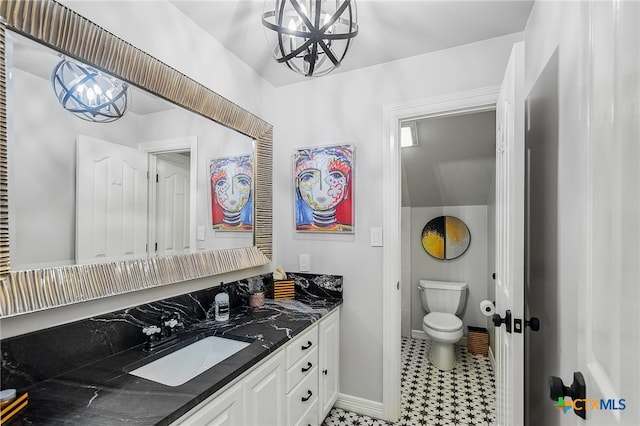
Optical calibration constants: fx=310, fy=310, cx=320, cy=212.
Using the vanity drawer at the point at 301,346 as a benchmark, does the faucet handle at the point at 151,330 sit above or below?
above

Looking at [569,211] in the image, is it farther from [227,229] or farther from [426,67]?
[227,229]

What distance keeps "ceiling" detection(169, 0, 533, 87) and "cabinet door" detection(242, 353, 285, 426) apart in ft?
5.64

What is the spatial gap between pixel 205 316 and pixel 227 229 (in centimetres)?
53

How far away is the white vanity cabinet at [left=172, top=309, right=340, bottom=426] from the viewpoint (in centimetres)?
114

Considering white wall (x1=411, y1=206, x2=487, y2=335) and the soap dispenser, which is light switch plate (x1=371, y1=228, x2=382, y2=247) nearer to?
the soap dispenser

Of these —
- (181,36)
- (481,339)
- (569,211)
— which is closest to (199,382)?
(569,211)

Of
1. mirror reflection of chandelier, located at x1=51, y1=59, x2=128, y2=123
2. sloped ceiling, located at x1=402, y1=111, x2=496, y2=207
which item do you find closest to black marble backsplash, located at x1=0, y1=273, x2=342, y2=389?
mirror reflection of chandelier, located at x1=51, y1=59, x2=128, y2=123

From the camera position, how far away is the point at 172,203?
1.61m

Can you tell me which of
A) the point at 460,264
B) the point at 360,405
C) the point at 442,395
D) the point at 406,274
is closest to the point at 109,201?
the point at 360,405

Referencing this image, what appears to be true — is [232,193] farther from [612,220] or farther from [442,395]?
[442,395]

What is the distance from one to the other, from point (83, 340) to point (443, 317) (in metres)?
2.80

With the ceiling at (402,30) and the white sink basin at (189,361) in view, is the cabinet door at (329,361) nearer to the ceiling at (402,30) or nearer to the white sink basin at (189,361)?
the white sink basin at (189,361)

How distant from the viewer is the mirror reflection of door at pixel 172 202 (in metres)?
1.53

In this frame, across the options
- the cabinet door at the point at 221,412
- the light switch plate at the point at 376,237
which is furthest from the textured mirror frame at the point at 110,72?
the light switch plate at the point at 376,237
